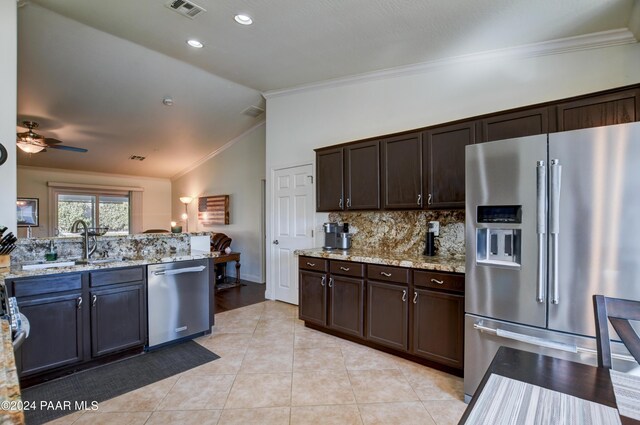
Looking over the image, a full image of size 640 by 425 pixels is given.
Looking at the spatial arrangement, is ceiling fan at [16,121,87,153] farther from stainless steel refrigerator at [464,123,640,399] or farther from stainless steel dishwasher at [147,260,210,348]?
stainless steel refrigerator at [464,123,640,399]

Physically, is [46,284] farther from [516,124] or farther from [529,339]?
[516,124]

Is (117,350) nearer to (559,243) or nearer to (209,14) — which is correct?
(209,14)

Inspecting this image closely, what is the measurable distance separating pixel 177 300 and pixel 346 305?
1.77 meters

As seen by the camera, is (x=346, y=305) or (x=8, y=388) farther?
(x=346, y=305)

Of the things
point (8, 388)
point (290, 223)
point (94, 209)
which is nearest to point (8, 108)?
point (8, 388)

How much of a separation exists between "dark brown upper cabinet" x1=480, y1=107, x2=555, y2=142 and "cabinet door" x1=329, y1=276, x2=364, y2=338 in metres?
1.83

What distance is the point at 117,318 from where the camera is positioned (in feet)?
9.15

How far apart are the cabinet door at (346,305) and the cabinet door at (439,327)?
1.96 feet

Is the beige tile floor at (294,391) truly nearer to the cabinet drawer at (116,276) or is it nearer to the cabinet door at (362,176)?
the cabinet drawer at (116,276)

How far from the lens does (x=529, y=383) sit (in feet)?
3.31

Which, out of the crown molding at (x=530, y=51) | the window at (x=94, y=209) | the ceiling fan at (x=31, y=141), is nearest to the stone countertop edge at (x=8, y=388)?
the crown molding at (x=530, y=51)

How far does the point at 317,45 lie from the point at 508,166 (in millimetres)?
2321

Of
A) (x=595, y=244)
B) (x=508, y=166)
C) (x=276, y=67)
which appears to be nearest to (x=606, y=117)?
(x=508, y=166)

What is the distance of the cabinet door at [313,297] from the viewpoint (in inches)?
136
